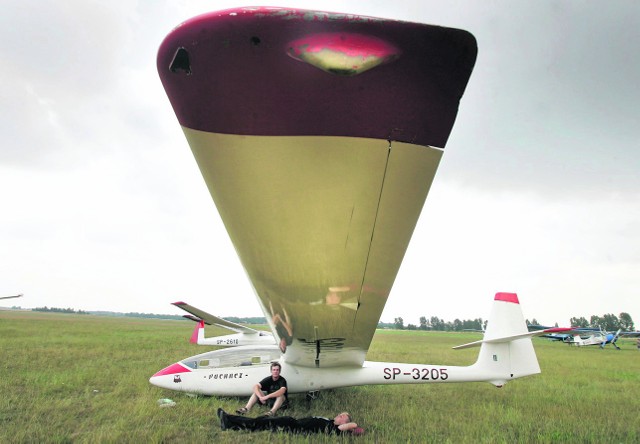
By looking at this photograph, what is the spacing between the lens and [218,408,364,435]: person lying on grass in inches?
200

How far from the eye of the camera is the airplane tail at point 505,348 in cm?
743

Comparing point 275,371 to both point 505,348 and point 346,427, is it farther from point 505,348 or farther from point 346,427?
point 505,348

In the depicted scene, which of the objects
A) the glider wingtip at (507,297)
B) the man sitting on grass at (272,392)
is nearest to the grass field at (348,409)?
the man sitting on grass at (272,392)

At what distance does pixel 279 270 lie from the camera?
2137 mm

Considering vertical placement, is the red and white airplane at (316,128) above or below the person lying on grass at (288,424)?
above

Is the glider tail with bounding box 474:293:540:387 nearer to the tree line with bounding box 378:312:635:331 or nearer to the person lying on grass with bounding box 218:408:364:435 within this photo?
the person lying on grass with bounding box 218:408:364:435

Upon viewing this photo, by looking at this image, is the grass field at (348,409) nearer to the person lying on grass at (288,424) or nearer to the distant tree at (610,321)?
the person lying on grass at (288,424)

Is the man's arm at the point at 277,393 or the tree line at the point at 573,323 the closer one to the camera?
the man's arm at the point at 277,393

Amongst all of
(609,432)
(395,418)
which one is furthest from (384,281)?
(609,432)

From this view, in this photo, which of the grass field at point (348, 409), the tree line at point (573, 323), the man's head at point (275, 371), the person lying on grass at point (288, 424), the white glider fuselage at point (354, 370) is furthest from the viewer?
the tree line at point (573, 323)

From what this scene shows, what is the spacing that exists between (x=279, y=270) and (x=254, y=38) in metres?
1.30

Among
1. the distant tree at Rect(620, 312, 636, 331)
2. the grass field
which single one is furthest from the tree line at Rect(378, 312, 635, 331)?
the grass field

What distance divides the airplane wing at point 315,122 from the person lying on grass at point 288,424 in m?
3.88

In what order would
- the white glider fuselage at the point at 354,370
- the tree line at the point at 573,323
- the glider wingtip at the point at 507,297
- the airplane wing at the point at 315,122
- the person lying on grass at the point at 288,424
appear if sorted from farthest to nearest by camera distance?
the tree line at the point at 573,323 < the glider wingtip at the point at 507,297 < the white glider fuselage at the point at 354,370 < the person lying on grass at the point at 288,424 < the airplane wing at the point at 315,122
